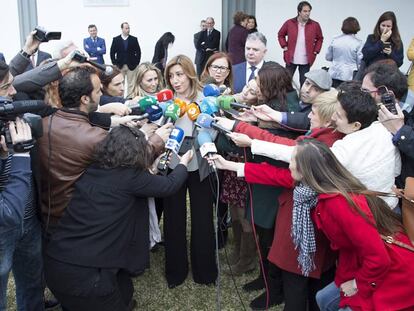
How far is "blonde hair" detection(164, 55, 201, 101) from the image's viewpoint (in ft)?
10.5

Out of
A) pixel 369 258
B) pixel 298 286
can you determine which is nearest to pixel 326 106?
pixel 369 258

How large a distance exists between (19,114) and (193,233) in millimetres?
1659

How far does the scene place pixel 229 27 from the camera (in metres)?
10.4

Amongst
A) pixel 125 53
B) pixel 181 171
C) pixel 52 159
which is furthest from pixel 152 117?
pixel 125 53

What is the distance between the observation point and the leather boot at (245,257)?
3494mm

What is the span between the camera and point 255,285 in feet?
11.0

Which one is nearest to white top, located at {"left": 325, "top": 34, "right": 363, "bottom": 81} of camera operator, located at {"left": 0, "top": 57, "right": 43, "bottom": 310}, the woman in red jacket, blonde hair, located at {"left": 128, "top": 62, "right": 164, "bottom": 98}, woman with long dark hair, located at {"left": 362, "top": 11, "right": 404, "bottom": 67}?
woman with long dark hair, located at {"left": 362, "top": 11, "right": 404, "bottom": 67}

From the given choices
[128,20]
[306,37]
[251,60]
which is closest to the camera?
[251,60]

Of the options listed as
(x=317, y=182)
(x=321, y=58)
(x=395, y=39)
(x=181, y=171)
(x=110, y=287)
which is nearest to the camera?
(x=317, y=182)

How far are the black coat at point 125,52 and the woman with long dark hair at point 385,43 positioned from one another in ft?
18.6

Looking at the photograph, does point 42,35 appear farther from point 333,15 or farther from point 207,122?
point 333,15

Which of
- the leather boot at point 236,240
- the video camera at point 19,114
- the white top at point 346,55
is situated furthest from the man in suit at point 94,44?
the video camera at point 19,114

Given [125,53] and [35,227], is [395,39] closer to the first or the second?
[35,227]

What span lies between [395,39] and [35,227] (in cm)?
512
